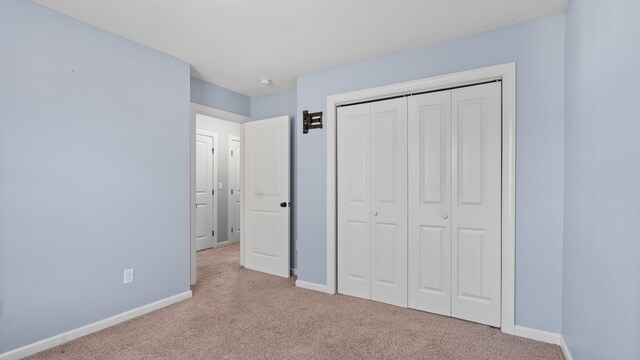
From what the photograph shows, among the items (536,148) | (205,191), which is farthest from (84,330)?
(536,148)

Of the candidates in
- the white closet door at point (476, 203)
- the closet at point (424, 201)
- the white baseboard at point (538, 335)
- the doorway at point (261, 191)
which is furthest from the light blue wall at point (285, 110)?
the white baseboard at point (538, 335)

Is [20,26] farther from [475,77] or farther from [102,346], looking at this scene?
[475,77]

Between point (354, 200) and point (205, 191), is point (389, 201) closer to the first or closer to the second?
point (354, 200)

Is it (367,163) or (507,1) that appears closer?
(507,1)

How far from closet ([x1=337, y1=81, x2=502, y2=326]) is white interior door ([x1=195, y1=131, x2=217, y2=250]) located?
10.5 feet

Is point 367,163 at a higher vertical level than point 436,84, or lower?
lower

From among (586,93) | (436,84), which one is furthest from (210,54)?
(586,93)

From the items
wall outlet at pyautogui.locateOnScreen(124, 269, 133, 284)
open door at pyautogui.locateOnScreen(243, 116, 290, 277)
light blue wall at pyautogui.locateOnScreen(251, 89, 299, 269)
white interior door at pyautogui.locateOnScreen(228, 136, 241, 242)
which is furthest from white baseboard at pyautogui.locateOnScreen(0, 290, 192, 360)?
white interior door at pyautogui.locateOnScreen(228, 136, 241, 242)

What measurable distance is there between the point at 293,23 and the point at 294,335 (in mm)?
2429

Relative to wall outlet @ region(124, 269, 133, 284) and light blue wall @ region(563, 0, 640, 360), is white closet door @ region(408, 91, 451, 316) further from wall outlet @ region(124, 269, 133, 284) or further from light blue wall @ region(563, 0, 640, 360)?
wall outlet @ region(124, 269, 133, 284)

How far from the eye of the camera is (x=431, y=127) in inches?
108

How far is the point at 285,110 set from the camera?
4137mm

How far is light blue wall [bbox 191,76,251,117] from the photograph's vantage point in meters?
3.66

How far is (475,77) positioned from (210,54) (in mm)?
2420
